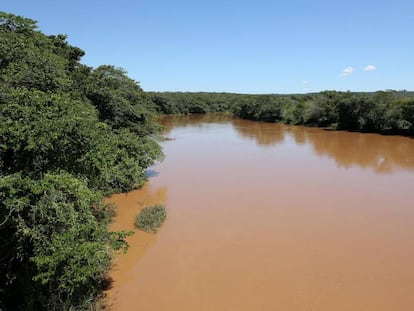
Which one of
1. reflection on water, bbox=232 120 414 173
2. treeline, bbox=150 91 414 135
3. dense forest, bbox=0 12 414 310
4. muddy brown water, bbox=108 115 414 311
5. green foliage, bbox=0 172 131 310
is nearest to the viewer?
green foliage, bbox=0 172 131 310

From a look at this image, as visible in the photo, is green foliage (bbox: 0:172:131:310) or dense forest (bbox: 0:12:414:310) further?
dense forest (bbox: 0:12:414:310)

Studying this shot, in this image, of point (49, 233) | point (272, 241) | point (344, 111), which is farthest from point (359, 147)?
point (49, 233)

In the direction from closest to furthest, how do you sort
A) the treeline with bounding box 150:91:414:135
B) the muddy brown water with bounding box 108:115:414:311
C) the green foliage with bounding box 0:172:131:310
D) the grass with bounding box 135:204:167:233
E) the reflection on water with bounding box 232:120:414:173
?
the green foliage with bounding box 0:172:131:310 → the muddy brown water with bounding box 108:115:414:311 → the grass with bounding box 135:204:167:233 → the reflection on water with bounding box 232:120:414:173 → the treeline with bounding box 150:91:414:135

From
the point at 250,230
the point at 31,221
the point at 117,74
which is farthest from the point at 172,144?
the point at 31,221

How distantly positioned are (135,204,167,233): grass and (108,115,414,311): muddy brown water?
0.28 metres

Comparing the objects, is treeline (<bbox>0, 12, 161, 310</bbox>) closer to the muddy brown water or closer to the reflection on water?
the muddy brown water

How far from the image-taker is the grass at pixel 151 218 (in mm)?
11625

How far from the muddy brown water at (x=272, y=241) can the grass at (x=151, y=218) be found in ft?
0.93

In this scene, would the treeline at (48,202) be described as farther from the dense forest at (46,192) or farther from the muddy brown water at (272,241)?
the muddy brown water at (272,241)

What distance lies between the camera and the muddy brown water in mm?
7883

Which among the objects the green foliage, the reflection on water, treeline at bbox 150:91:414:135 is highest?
treeline at bbox 150:91:414:135

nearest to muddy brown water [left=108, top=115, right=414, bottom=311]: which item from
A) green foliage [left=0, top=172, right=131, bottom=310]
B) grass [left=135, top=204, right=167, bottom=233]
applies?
grass [left=135, top=204, right=167, bottom=233]

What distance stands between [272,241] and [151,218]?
437 cm

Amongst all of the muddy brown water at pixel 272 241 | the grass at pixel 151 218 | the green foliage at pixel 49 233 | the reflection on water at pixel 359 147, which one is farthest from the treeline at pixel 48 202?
the reflection on water at pixel 359 147
